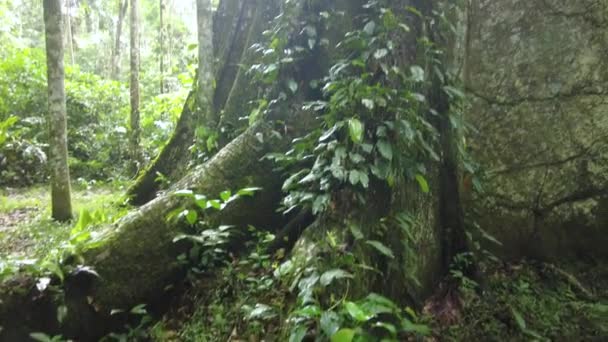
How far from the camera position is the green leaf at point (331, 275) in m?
2.38

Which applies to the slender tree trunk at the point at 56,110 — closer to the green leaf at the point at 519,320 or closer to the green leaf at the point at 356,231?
the green leaf at the point at 356,231

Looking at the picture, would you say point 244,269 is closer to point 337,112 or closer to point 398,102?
point 337,112

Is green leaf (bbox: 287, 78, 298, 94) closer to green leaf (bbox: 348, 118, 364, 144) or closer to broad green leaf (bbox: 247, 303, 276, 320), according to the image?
green leaf (bbox: 348, 118, 364, 144)

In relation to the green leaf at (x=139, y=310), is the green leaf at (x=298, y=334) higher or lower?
higher

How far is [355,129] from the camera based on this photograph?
267 cm

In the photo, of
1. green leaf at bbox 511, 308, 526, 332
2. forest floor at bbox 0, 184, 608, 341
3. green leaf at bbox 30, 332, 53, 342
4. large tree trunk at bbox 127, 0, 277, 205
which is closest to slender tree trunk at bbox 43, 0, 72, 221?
large tree trunk at bbox 127, 0, 277, 205

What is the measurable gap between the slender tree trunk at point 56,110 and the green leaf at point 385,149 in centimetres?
429

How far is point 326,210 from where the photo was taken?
290cm

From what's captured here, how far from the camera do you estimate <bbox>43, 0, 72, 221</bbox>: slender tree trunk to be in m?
5.26

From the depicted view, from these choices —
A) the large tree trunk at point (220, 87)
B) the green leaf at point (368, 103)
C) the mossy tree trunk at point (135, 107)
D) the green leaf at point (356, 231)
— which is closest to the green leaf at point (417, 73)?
the green leaf at point (368, 103)

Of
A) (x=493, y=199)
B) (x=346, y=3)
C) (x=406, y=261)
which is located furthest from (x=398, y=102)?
(x=493, y=199)

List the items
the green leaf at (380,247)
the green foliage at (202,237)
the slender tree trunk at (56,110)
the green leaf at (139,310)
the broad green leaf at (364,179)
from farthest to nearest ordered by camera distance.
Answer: the slender tree trunk at (56,110)
the green foliage at (202,237)
the green leaf at (139,310)
the broad green leaf at (364,179)
the green leaf at (380,247)

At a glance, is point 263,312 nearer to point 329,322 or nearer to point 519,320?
point 329,322

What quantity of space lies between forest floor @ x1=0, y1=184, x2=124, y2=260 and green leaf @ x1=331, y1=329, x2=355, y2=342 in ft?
7.59
